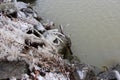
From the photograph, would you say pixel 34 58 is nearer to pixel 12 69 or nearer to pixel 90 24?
pixel 12 69

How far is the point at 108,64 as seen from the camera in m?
7.32

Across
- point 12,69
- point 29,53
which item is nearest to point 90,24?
point 29,53

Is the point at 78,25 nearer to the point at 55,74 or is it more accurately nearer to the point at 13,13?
the point at 13,13

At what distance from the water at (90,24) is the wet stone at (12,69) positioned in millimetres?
2760

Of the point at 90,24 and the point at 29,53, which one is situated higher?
the point at 29,53

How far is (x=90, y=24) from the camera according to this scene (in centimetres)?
921

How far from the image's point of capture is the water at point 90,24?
25.4 feet

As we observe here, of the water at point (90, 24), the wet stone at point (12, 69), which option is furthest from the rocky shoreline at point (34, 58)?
the water at point (90, 24)

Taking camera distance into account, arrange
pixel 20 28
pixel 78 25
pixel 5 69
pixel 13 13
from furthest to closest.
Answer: pixel 78 25 → pixel 13 13 → pixel 20 28 → pixel 5 69

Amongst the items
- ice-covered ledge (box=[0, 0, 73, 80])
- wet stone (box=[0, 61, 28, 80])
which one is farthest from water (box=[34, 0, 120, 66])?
wet stone (box=[0, 61, 28, 80])

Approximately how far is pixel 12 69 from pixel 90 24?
189 inches

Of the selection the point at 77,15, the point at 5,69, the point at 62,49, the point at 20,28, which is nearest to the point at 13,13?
the point at 20,28

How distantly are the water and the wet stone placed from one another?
276 centimetres

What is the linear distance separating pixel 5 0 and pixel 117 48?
171 inches
